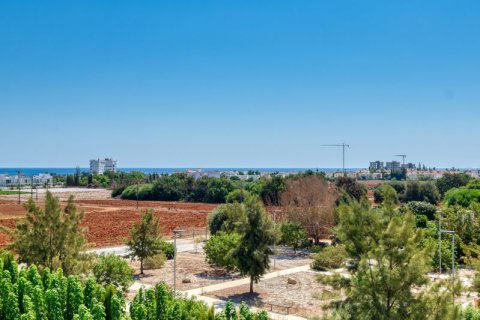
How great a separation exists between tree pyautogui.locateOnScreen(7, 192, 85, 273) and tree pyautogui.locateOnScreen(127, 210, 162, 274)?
9049 mm

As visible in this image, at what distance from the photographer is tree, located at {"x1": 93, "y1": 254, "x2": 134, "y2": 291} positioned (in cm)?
2209

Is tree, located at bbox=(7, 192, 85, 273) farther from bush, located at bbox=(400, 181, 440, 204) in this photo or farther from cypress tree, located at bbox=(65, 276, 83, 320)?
bush, located at bbox=(400, 181, 440, 204)

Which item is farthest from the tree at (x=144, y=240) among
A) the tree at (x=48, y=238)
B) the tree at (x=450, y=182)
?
the tree at (x=450, y=182)

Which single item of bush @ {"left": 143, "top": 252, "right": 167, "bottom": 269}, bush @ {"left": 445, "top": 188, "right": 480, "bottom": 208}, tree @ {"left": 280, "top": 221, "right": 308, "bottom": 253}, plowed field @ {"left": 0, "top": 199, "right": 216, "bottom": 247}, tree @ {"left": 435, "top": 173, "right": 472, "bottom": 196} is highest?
tree @ {"left": 435, "top": 173, "right": 472, "bottom": 196}

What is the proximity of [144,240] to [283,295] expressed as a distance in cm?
983

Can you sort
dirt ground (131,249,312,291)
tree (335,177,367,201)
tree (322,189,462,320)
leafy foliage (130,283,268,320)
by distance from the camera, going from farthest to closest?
tree (335,177,367,201) → dirt ground (131,249,312,291) → leafy foliage (130,283,268,320) → tree (322,189,462,320)

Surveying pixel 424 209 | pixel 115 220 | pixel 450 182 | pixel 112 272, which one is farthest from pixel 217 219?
pixel 450 182

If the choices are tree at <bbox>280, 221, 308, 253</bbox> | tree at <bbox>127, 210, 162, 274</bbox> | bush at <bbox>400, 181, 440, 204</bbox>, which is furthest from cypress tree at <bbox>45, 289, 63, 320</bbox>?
bush at <bbox>400, 181, 440, 204</bbox>

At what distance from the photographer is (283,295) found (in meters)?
24.7

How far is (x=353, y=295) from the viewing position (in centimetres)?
1180

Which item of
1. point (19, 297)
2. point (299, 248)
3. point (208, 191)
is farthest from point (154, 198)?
point (19, 297)

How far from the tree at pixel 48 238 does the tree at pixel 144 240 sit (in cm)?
905

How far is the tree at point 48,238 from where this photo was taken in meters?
20.0

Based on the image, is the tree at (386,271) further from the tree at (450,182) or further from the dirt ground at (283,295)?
the tree at (450,182)
